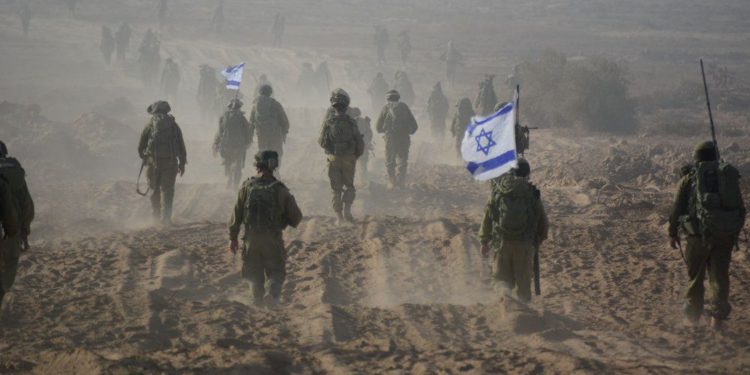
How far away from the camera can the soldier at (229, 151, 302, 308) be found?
759cm

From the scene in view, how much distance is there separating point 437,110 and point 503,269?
19.8 meters

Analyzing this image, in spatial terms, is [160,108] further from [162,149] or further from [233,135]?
[233,135]

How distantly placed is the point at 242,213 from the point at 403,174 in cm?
913

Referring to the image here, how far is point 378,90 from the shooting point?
34.4m

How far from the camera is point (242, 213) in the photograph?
7.72m

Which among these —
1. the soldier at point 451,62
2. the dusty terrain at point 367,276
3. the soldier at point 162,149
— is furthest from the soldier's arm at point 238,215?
the soldier at point 451,62

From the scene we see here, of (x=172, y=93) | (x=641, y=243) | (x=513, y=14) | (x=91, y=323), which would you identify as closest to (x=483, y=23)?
(x=513, y=14)

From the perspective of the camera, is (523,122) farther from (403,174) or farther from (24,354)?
(24,354)

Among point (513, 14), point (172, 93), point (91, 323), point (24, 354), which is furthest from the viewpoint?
point (513, 14)

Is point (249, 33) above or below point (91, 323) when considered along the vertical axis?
above

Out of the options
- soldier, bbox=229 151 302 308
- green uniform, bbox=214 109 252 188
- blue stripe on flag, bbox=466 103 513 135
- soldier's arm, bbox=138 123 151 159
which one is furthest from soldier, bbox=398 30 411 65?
soldier, bbox=229 151 302 308

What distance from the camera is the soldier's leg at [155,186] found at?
39.4 ft

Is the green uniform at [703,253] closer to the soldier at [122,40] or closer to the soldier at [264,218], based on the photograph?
the soldier at [264,218]

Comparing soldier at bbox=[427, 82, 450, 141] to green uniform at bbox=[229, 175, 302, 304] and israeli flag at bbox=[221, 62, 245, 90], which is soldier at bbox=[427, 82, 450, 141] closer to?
israeli flag at bbox=[221, 62, 245, 90]
